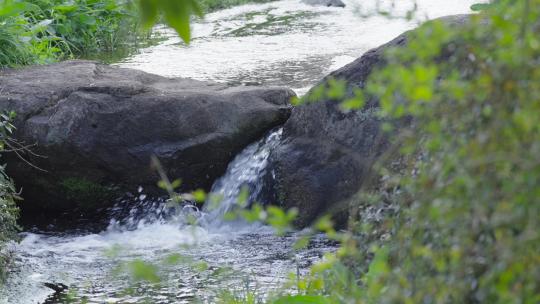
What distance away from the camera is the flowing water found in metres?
5.09

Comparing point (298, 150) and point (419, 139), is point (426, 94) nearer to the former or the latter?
point (419, 139)

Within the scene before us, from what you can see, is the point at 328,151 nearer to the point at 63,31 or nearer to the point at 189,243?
the point at 189,243

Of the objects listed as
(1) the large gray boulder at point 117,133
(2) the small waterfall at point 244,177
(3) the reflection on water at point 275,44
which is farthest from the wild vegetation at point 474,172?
(3) the reflection on water at point 275,44

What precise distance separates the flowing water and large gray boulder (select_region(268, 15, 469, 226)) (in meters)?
0.25

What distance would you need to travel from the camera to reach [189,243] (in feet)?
19.3

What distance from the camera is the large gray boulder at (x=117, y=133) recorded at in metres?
6.57

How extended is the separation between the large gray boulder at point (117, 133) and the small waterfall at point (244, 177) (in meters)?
0.08

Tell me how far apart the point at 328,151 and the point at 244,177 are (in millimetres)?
768

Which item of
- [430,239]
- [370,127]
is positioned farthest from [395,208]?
[370,127]

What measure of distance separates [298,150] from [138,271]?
3.71m

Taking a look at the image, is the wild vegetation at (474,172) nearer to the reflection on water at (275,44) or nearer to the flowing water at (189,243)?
the flowing water at (189,243)

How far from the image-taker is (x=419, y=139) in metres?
2.94

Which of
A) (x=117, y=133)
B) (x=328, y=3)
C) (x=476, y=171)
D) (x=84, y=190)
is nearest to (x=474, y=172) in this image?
(x=476, y=171)

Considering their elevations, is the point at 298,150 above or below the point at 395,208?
below
